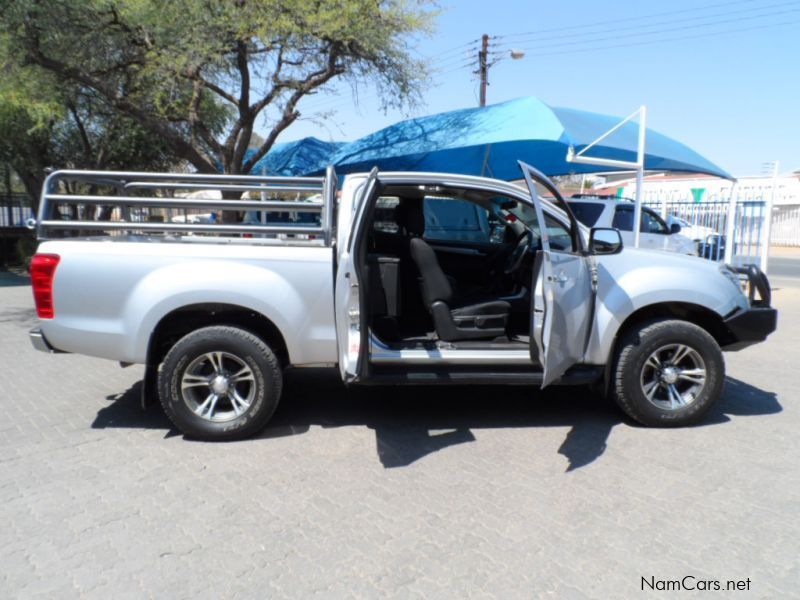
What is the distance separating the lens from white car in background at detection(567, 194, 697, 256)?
1123cm

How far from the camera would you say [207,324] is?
454 cm

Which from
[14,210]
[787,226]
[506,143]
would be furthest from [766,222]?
[787,226]

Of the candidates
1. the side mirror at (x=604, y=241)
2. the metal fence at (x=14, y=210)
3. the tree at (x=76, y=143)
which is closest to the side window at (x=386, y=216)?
the side mirror at (x=604, y=241)

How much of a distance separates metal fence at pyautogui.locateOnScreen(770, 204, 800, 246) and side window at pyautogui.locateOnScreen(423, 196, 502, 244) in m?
33.2

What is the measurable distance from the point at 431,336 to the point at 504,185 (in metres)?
1.28

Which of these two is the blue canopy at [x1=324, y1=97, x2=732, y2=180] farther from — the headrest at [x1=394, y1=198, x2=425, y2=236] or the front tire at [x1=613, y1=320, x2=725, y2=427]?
the front tire at [x1=613, y1=320, x2=725, y2=427]

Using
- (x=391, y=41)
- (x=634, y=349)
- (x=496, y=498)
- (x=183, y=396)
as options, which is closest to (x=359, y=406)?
(x=183, y=396)

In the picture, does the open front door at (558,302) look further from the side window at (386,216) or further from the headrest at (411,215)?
the side window at (386,216)

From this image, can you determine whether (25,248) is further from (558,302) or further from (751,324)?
(751,324)

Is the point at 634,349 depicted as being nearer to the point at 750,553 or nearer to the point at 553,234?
the point at 553,234

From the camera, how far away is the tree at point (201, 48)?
33.1 feet

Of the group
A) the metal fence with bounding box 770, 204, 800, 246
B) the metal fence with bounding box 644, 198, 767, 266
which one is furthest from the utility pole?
the metal fence with bounding box 770, 204, 800, 246

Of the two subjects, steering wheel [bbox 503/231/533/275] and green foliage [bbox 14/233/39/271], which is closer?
steering wheel [bbox 503/231/533/275]

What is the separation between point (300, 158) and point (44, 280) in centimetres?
995
